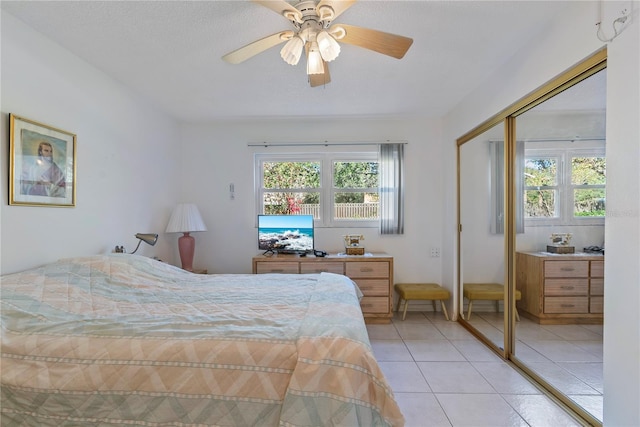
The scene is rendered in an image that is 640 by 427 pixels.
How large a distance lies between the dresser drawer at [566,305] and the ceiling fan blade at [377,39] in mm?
1833

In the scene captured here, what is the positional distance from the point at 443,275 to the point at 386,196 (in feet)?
4.07

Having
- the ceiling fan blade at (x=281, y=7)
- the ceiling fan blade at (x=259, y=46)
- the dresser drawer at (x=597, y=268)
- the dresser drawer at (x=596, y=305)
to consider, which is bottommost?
the dresser drawer at (x=596, y=305)

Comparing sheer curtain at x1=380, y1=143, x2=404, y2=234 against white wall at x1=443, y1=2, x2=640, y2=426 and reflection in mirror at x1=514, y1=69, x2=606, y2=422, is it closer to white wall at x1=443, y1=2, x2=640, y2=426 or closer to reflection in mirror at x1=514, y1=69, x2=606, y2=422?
reflection in mirror at x1=514, y1=69, x2=606, y2=422

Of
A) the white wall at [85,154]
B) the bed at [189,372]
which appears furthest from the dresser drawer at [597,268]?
the white wall at [85,154]

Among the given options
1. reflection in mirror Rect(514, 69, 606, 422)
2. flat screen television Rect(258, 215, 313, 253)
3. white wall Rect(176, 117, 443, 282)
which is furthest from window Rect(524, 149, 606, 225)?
flat screen television Rect(258, 215, 313, 253)

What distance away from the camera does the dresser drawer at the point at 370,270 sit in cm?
339

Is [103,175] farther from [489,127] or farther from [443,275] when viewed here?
[443,275]

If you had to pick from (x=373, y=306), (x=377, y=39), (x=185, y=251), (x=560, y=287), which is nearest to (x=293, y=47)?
(x=377, y=39)

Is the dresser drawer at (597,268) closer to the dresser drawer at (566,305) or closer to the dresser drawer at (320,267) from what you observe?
the dresser drawer at (566,305)

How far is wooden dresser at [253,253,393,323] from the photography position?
3.37 m

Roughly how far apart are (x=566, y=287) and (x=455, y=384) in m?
1.01

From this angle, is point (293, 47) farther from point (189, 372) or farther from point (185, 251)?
point (185, 251)

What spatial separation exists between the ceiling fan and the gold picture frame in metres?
1.41

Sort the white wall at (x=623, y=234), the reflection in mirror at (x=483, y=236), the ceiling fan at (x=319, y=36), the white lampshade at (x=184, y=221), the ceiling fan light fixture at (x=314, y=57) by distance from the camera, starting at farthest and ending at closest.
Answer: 1. the white lampshade at (x=184, y=221)
2. the reflection in mirror at (x=483, y=236)
3. the ceiling fan light fixture at (x=314, y=57)
4. the ceiling fan at (x=319, y=36)
5. the white wall at (x=623, y=234)
